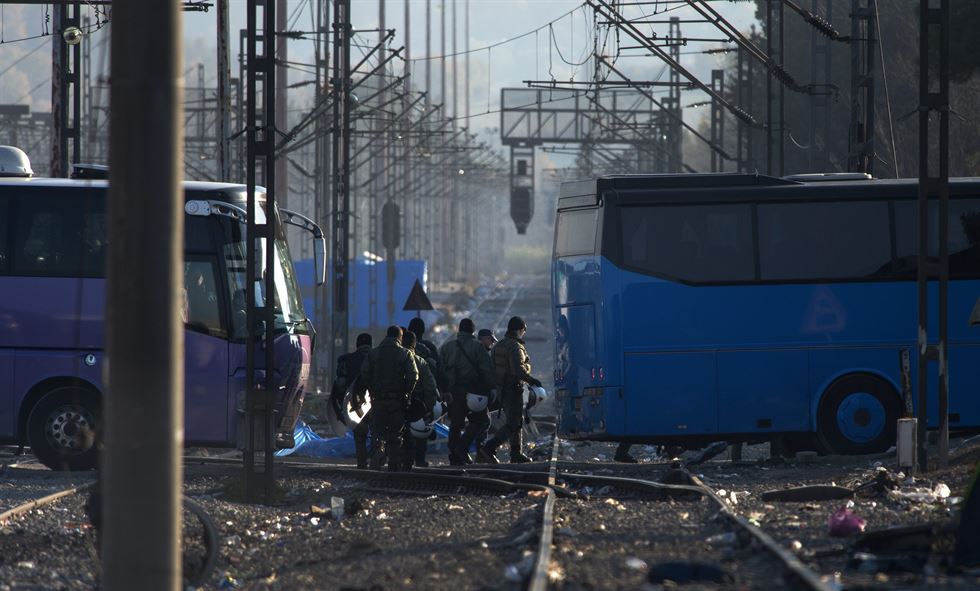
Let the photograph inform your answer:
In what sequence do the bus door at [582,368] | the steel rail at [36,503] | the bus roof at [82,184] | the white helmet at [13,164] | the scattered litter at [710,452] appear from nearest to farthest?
the steel rail at [36,503], the bus roof at [82,184], the bus door at [582,368], the white helmet at [13,164], the scattered litter at [710,452]

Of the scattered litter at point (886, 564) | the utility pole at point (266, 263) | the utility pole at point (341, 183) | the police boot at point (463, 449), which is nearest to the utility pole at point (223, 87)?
the utility pole at point (341, 183)

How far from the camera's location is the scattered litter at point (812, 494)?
1368 centimetres

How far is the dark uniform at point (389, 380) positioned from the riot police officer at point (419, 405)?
20cm

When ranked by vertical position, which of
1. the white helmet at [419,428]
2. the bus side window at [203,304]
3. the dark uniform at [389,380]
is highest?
the bus side window at [203,304]

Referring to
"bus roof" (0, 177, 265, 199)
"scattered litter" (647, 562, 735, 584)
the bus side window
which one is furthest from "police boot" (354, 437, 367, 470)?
"scattered litter" (647, 562, 735, 584)

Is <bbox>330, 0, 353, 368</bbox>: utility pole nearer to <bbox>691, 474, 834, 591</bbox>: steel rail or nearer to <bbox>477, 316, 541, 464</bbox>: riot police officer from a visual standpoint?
<bbox>477, 316, 541, 464</bbox>: riot police officer

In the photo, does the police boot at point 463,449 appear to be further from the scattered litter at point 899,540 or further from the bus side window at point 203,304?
the scattered litter at point 899,540

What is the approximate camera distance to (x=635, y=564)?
9.21 meters

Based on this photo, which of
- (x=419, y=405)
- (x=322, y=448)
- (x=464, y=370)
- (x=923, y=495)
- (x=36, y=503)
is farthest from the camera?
(x=322, y=448)

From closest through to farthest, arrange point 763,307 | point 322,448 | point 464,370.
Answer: point 763,307, point 464,370, point 322,448

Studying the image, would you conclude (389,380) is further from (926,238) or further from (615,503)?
(926,238)

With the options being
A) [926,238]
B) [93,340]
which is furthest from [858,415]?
[93,340]

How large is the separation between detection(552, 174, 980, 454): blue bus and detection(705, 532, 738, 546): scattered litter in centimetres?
750

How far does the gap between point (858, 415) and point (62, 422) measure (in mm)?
9131
